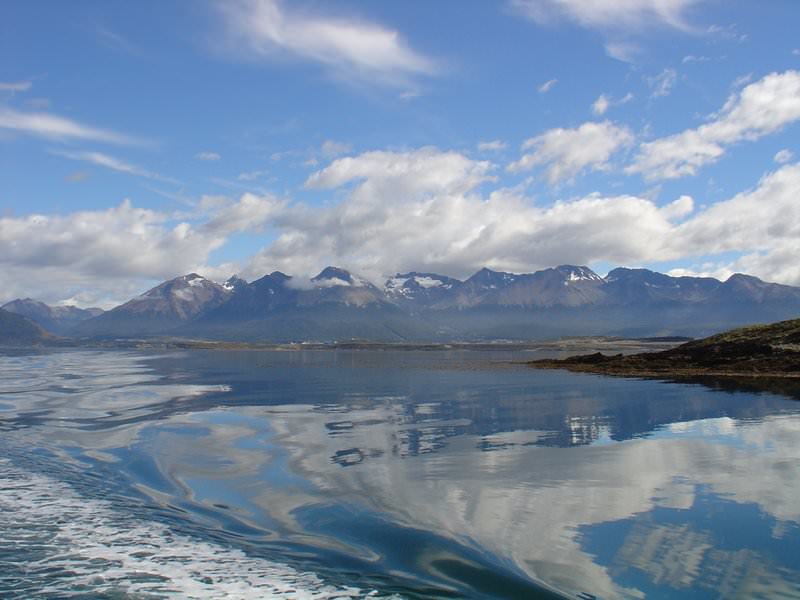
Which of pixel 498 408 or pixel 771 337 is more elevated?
pixel 771 337

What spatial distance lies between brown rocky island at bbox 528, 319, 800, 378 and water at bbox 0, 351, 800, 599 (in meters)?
39.5

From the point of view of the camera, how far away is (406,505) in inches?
924

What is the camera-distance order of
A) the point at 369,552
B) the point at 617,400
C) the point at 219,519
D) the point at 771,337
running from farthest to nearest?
the point at 771,337
the point at 617,400
the point at 219,519
the point at 369,552

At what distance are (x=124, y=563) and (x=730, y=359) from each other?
9067cm

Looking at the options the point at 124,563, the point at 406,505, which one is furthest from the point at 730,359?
the point at 124,563

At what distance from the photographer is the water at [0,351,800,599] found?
16.5 metres

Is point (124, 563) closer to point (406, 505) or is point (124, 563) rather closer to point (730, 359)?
point (406, 505)

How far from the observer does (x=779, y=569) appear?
1647cm

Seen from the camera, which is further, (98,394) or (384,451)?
(98,394)

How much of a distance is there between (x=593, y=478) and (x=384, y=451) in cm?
1158

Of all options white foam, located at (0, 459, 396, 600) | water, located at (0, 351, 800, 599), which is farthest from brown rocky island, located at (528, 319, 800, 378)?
white foam, located at (0, 459, 396, 600)

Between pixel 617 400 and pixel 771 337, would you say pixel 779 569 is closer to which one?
pixel 617 400

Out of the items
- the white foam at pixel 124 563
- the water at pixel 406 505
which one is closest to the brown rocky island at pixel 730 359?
the water at pixel 406 505

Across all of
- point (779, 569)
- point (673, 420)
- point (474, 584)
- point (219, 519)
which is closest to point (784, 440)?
point (673, 420)
